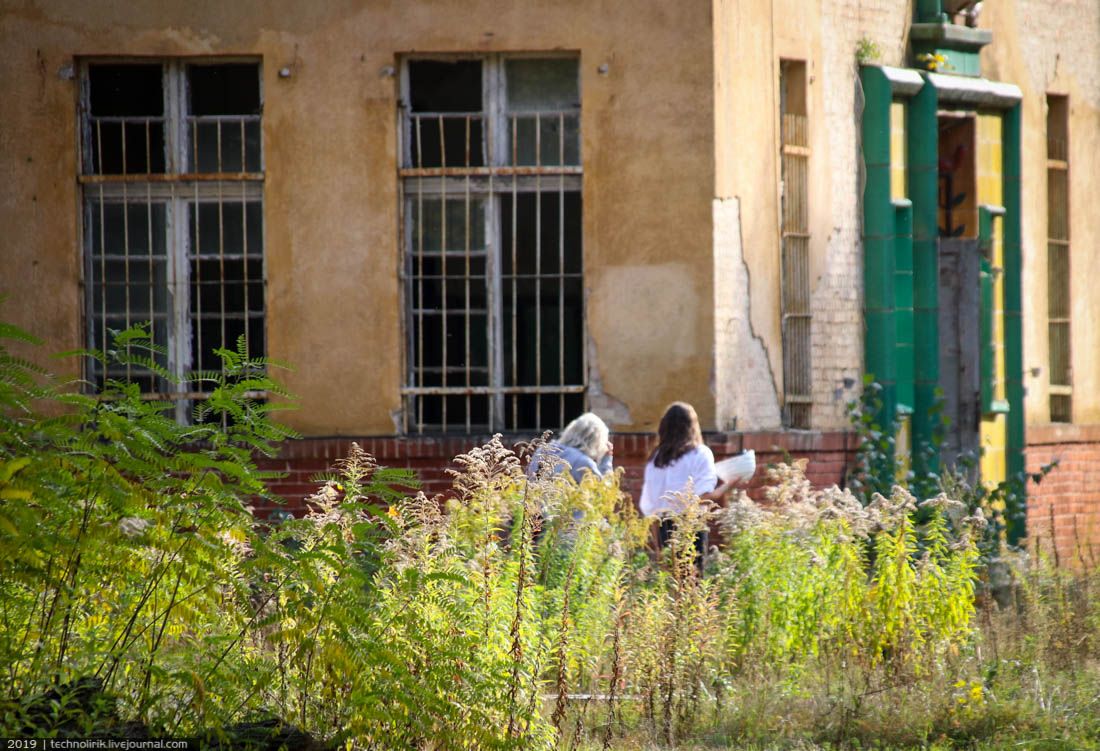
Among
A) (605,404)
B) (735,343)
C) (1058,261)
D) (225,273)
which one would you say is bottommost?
(605,404)

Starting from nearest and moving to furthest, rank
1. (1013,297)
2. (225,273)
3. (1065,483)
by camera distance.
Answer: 1. (225,273)
2. (1013,297)
3. (1065,483)

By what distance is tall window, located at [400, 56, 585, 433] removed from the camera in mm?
11273

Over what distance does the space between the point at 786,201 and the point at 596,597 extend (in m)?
5.73

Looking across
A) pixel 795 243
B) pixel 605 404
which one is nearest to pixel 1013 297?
pixel 795 243

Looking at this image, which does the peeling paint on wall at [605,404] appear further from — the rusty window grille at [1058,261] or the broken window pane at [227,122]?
the rusty window grille at [1058,261]

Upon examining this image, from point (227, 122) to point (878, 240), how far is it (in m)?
5.24

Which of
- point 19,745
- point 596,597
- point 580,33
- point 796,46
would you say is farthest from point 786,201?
point 19,745

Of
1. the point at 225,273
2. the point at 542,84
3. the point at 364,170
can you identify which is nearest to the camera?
the point at 364,170

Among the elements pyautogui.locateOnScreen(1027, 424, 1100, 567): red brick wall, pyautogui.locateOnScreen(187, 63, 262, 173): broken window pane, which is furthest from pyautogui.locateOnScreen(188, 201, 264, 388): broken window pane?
pyautogui.locateOnScreen(1027, 424, 1100, 567): red brick wall

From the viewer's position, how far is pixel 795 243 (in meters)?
12.1

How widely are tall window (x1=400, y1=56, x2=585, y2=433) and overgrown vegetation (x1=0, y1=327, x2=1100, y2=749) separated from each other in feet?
11.7

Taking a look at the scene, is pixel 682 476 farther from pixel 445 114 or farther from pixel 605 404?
pixel 445 114

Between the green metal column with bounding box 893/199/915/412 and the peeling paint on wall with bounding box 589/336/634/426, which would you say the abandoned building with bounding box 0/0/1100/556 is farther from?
the green metal column with bounding box 893/199/915/412

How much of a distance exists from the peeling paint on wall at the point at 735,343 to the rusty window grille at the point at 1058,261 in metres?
4.40
